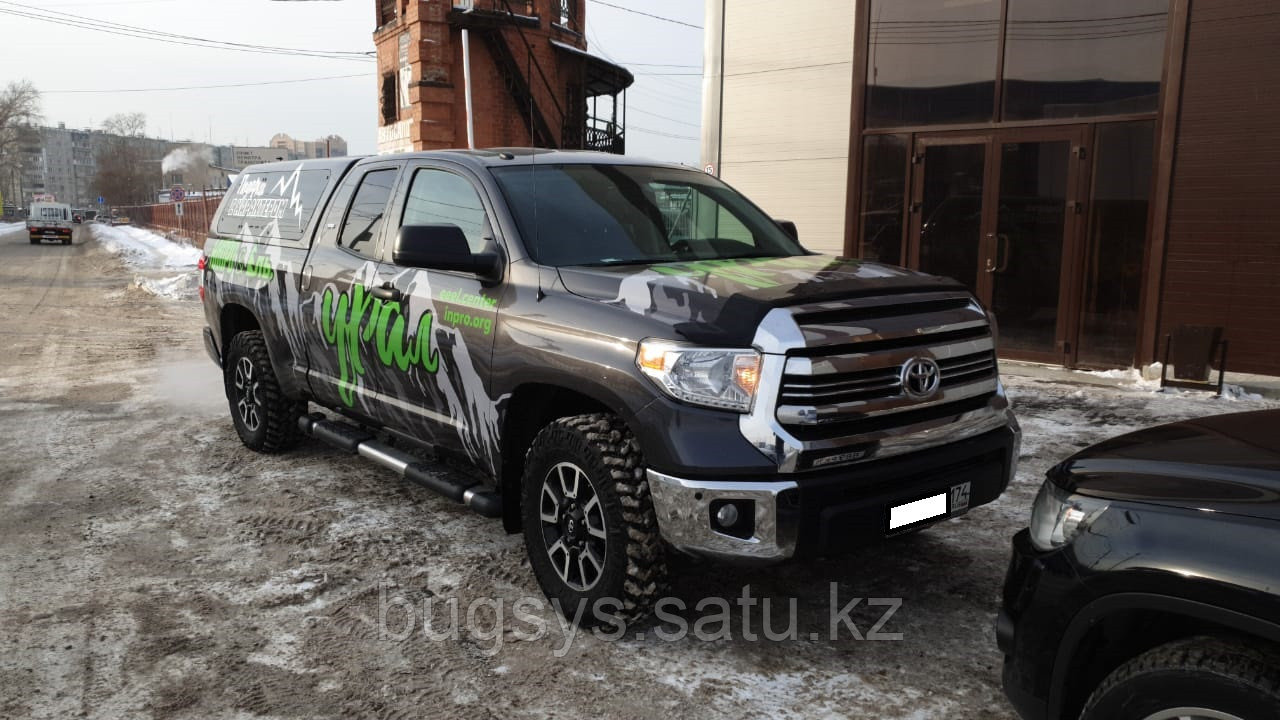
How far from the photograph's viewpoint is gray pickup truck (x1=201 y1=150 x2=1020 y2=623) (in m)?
3.21

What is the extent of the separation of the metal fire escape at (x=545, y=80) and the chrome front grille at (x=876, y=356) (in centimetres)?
2369

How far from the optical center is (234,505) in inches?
212

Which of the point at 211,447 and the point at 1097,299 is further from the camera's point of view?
the point at 1097,299

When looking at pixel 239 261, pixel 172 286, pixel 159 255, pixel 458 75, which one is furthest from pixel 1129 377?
pixel 159 255

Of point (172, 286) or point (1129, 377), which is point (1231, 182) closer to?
point (1129, 377)

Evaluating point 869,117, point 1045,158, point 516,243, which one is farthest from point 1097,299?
point 516,243

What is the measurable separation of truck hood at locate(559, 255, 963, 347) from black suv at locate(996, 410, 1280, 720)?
3.71 ft

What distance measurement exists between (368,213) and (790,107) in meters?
8.42

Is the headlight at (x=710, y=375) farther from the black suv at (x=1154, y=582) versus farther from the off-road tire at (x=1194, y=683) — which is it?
the off-road tire at (x=1194, y=683)

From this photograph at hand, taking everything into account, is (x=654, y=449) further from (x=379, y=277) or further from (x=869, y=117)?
(x=869, y=117)

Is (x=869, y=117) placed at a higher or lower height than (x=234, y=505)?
higher

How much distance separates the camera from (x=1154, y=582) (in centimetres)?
210

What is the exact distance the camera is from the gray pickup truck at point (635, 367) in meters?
3.21

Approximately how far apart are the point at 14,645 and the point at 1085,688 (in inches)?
152
